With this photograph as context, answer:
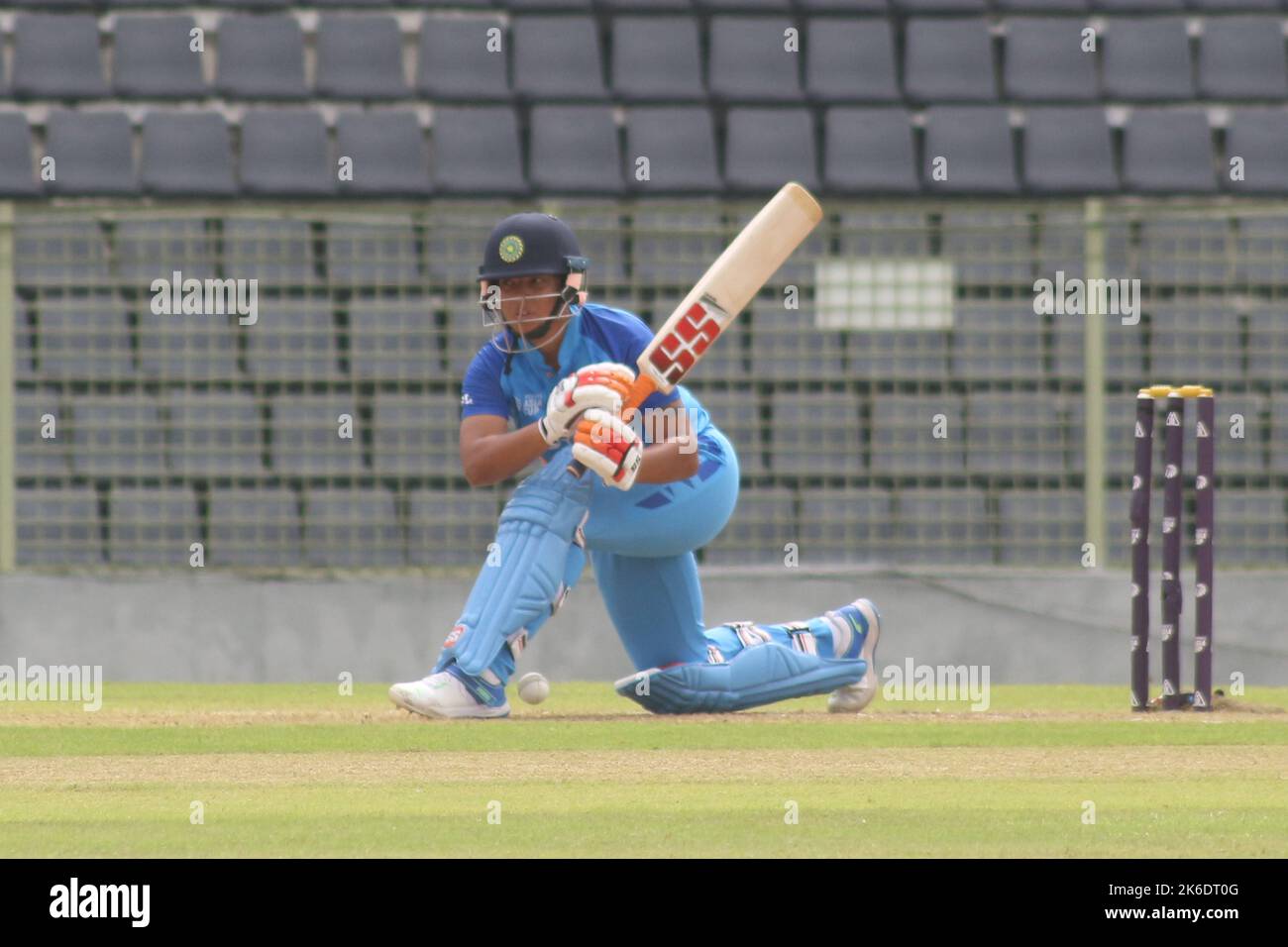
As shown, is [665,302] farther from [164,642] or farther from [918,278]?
[164,642]

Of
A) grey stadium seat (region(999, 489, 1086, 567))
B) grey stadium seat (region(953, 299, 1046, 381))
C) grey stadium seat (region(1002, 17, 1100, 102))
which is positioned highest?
grey stadium seat (region(1002, 17, 1100, 102))

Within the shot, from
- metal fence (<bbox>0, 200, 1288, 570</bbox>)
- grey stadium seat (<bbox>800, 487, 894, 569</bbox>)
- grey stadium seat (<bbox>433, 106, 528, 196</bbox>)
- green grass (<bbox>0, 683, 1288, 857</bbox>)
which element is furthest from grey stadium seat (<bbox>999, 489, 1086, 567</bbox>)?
grey stadium seat (<bbox>433, 106, 528, 196</bbox>)

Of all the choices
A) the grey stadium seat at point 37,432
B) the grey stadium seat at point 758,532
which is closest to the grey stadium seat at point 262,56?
the grey stadium seat at point 37,432

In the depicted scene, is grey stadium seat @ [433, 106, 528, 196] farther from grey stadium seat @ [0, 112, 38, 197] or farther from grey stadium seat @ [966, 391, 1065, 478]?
grey stadium seat @ [966, 391, 1065, 478]

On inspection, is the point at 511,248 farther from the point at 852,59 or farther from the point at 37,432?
the point at 852,59

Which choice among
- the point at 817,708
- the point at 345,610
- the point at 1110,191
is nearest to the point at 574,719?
the point at 817,708

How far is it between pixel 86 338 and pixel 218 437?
2.81 feet

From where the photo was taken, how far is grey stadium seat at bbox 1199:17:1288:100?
1106cm

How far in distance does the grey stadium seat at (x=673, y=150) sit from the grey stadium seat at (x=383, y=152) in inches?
38.3

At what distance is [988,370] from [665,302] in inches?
52.1

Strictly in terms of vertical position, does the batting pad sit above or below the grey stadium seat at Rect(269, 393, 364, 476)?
below

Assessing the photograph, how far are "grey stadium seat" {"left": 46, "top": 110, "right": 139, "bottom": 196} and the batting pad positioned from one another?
5103mm

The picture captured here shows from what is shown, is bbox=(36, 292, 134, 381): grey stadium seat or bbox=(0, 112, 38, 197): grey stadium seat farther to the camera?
bbox=(0, 112, 38, 197): grey stadium seat

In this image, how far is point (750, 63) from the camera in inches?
429
